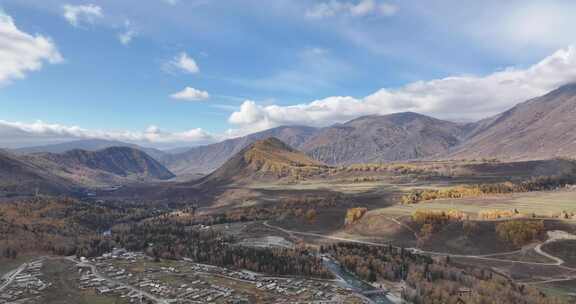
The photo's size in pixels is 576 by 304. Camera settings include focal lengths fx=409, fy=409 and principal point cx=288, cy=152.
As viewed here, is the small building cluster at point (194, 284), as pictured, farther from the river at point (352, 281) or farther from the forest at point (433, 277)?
the forest at point (433, 277)

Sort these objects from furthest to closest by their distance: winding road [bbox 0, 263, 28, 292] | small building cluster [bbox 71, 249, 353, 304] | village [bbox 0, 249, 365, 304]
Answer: winding road [bbox 0, 263, 28, 292]
small building cluster [bbox 71, 249, 353, 304]
village [bbox 0, 249, 365, 304]

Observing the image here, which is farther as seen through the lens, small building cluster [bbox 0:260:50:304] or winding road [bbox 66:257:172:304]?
small building cluster [bbox 0:260:50:304]

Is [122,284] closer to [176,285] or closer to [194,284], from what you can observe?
[176,285]

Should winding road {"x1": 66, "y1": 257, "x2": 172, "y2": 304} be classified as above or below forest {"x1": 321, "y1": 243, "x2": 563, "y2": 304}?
below

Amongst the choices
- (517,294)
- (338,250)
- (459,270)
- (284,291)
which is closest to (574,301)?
(517,294)

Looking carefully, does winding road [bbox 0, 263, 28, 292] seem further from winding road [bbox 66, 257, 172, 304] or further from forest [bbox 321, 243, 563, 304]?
forest [bbox 321, 243, 563, 304]

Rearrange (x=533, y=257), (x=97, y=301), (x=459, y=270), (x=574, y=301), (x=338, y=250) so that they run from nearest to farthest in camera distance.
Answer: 1. (x=574, y=301)
2. (x=97, y=301)
3. (x=459, y=270)
4. (x=533, y=257)
5. (x=338, y=250)

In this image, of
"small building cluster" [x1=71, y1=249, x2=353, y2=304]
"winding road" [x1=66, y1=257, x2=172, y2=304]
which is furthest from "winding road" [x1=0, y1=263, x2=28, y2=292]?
"small building cluster" [x1=71, y1=249, x2=353, y2=304]

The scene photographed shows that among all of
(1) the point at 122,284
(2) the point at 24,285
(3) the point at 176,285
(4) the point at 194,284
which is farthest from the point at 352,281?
(2) the point at 24,285

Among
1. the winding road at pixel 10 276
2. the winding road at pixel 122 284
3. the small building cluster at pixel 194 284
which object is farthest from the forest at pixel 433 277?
the winding road at pixel 10 276

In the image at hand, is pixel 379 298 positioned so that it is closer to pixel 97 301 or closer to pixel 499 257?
pixel 499 257

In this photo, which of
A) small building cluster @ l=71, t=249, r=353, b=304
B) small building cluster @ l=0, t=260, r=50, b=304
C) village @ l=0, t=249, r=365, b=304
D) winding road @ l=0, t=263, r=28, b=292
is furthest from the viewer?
winding road @ l=0, t=263, r=28, b=292
